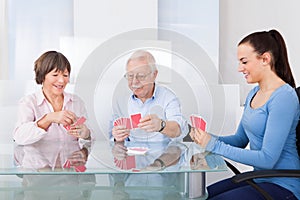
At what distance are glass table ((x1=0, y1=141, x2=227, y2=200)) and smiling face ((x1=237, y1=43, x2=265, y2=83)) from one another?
1.35 ft

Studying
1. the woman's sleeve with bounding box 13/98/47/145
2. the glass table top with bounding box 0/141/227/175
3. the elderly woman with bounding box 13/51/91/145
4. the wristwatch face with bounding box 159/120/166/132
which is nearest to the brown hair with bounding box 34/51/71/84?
the elderly woman with bounding box 13/51/91/145

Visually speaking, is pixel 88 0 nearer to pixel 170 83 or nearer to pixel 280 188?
pixel 170 83

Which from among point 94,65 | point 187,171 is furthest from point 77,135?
point 187,171

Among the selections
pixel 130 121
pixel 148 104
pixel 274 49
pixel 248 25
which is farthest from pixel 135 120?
pixel 248 25

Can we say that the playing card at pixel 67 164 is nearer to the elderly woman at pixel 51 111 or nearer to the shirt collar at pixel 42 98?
the elderly woman at pixel 51 111

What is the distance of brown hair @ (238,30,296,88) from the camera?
178cm

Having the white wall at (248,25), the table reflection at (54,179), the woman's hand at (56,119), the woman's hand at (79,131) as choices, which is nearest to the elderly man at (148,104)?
the woman's hand at (79,131)

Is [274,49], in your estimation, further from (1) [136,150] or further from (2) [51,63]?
(2) [51,63]

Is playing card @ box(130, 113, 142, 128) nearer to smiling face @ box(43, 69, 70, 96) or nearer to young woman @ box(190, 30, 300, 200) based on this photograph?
young woman @ box(190, 30, 300, 200)

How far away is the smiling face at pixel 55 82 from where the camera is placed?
233cm

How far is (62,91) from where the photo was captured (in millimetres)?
2359

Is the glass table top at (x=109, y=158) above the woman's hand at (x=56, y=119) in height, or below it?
A: below

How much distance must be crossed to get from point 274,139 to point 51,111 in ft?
3.99

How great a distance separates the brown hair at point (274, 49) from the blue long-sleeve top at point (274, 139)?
0.10 m
